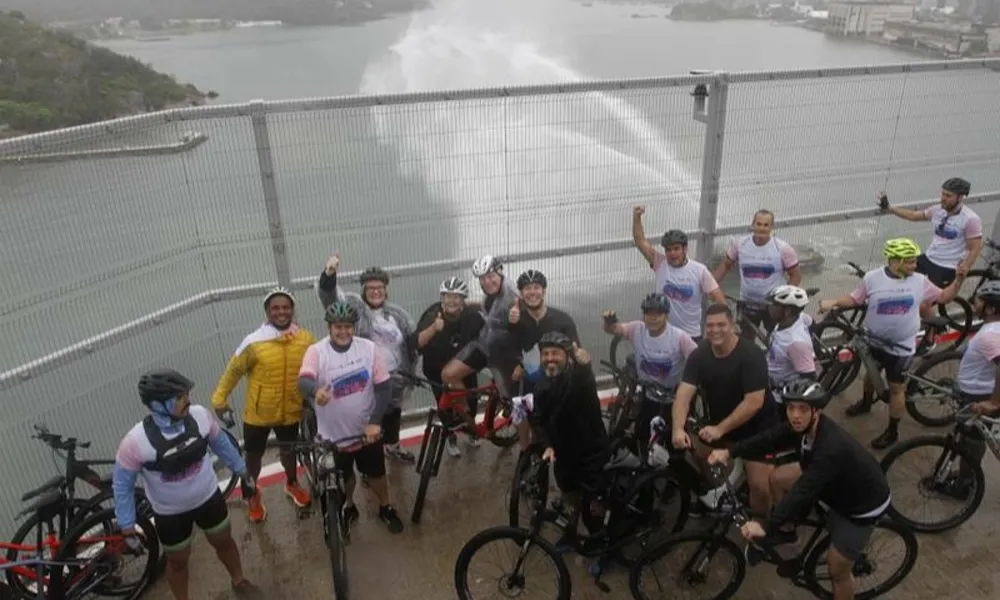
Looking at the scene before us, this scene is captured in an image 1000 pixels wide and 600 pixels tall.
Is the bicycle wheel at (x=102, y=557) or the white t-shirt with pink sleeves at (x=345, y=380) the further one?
the white t-shirt with pink sleeves at (x=345, y=380)

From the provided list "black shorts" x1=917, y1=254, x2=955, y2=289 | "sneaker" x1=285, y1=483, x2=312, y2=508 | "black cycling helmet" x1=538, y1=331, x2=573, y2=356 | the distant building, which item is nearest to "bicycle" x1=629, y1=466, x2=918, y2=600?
"black cycling helmet" x1=538, y1=331, x2=573, y2=356

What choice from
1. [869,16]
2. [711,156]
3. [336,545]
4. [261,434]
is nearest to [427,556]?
[336,545]

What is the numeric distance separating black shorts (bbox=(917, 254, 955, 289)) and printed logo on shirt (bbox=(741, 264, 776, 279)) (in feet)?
6.34

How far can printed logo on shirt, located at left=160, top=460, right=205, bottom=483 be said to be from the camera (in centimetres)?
378

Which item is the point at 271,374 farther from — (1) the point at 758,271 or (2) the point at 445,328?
(1) the point at 758,271

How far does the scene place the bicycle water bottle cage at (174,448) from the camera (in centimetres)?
369

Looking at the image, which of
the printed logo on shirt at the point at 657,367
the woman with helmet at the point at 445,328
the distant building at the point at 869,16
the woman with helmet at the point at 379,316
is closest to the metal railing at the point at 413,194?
the woman with helmet at the point at 379,316

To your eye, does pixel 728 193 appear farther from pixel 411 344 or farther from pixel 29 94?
pixel 29 94

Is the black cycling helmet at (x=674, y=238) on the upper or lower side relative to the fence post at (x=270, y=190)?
lower

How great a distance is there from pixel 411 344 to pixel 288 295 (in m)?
1.00

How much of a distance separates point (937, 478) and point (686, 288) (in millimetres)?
2062

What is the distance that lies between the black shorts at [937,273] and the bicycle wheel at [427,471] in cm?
484

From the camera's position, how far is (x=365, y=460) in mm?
4707

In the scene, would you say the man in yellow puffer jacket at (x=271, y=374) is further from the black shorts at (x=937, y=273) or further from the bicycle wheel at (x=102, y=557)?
the black shorts at (x=937, y=273)
